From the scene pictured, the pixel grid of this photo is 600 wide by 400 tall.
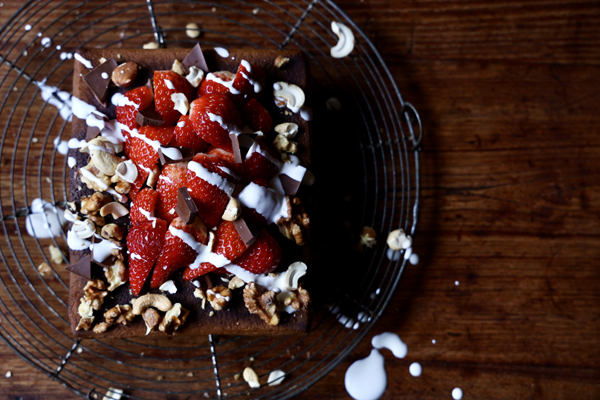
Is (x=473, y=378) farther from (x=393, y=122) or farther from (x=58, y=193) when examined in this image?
(x=58, y=193)

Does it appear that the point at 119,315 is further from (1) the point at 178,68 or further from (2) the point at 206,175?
(1) the point at 178,68

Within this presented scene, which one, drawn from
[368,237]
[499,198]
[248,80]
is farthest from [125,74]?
[499,198]

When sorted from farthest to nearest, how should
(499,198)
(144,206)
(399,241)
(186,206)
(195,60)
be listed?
(499,198)
(399,241)
(195,60)
(144,206)
(186,206)

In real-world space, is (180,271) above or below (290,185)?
below

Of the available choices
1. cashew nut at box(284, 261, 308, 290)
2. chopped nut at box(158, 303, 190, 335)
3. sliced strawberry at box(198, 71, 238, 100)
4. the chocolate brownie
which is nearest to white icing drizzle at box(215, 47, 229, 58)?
the chocolate brownie

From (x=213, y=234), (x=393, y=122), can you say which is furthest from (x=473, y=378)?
(x=213, y=234)
